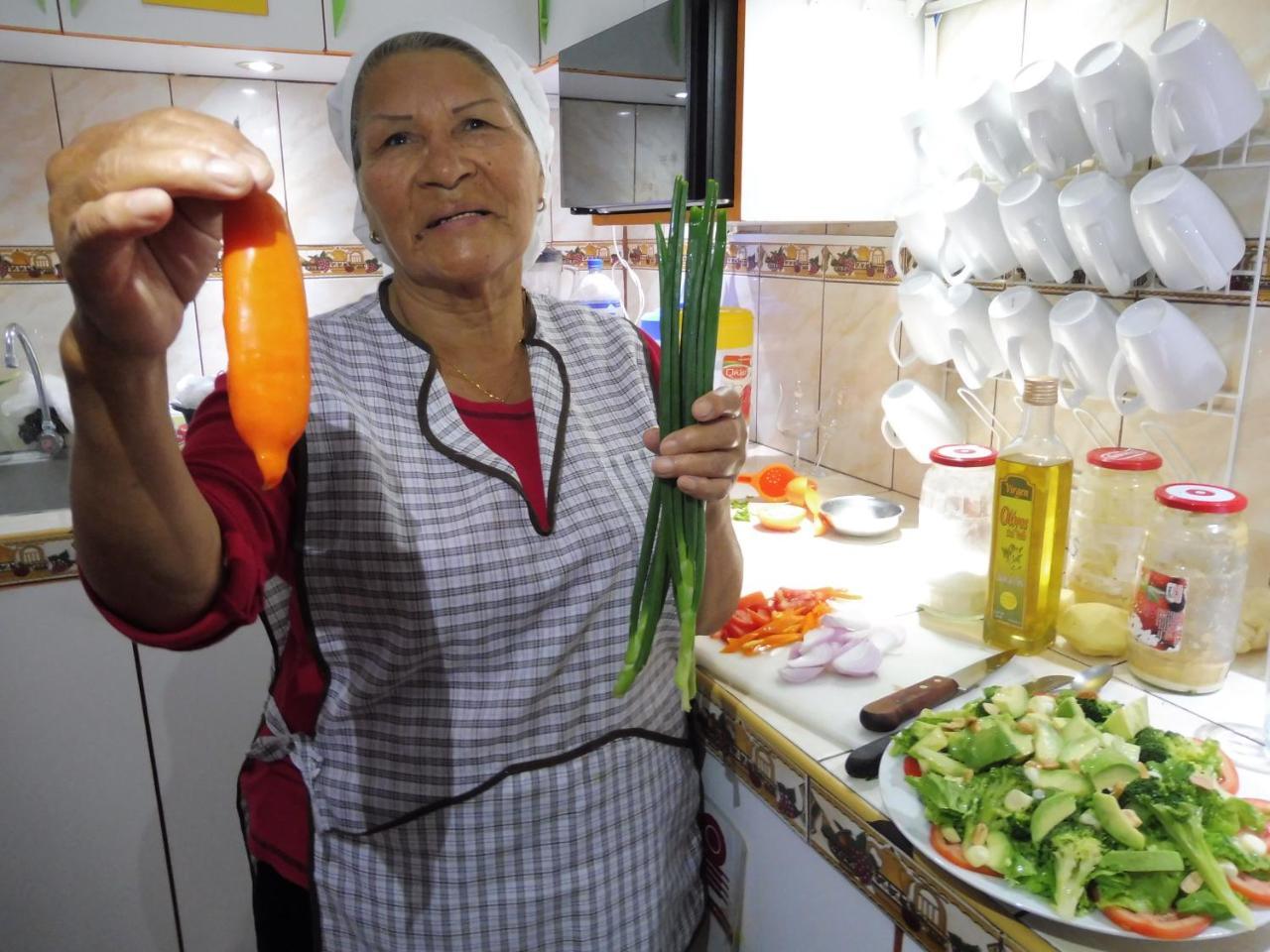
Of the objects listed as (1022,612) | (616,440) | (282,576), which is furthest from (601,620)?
(1022,612)

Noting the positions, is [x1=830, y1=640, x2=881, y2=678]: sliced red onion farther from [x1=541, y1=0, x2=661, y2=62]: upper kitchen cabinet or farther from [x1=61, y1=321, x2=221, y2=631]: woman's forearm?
[x1=541, y1=0, x2=661, y2=62]: upper kitchen cabinet

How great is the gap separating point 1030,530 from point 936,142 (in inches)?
24.8

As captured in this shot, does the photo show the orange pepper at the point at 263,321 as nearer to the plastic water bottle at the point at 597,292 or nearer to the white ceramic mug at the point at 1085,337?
the white ceramic mug at the point at 1085,337

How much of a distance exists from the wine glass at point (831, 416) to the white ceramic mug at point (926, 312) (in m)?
0.31

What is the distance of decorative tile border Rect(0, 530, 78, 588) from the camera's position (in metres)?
1.48

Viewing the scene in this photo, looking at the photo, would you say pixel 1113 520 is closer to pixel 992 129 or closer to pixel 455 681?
pixel 992 129

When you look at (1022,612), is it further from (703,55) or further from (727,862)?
(703,55)

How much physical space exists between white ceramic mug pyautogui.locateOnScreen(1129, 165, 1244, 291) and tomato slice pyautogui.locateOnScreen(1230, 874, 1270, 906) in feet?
2.21

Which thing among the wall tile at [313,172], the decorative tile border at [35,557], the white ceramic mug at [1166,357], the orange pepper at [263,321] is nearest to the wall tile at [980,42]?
the white ceramic mug at [1166,357]

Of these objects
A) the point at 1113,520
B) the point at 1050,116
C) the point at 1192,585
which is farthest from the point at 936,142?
the point at 1192,585

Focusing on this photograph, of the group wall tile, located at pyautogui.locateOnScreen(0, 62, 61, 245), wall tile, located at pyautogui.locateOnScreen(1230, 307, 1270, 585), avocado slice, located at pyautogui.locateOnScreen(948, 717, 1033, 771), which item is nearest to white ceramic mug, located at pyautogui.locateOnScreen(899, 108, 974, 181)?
wall tile, located at pyautogui.locateOnScreen(1230, 307, 1270, 585)

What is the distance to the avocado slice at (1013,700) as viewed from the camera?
31.6 inches

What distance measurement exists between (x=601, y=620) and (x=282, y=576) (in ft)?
1.06

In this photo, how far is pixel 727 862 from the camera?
1.08 metres
